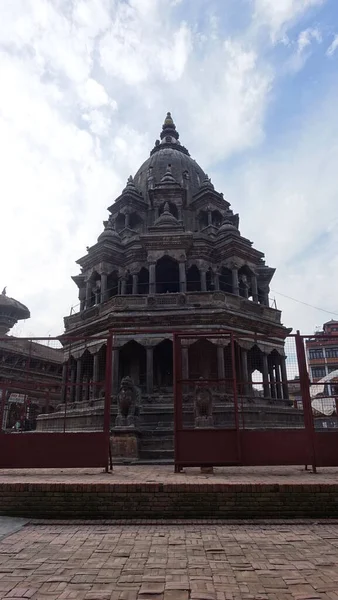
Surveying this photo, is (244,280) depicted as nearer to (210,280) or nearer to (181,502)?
(210,280)

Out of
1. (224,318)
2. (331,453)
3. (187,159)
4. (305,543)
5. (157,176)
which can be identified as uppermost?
(187,159)

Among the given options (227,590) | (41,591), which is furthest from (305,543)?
(41,591)

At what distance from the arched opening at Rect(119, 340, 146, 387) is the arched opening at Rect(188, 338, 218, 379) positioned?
2966mm

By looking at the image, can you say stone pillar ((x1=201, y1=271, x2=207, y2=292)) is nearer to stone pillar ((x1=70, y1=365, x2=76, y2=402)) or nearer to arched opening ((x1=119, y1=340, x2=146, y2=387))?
arched opening ((x1=119, y1=340, x2=146, y2=387))

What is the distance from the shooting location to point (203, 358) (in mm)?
23688

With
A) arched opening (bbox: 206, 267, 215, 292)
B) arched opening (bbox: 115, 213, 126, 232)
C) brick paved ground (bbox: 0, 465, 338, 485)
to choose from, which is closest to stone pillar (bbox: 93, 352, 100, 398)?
arched opening (bbox: 206, 267, 215, 292)

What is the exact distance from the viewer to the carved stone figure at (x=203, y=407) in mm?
13195

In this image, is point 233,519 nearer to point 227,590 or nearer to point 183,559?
point 183,559

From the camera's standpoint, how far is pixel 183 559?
437 centimetres

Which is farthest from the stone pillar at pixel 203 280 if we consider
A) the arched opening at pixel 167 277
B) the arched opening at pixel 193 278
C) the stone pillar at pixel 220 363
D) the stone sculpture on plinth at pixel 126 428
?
the stone sculpture on plinth at pixel 126 428

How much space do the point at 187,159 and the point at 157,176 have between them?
14.0 ft

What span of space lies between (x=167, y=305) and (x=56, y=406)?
1138 centimetres

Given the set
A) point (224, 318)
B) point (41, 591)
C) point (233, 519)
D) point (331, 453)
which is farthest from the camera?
point (224, 318)

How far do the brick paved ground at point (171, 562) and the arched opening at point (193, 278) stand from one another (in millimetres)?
22566
